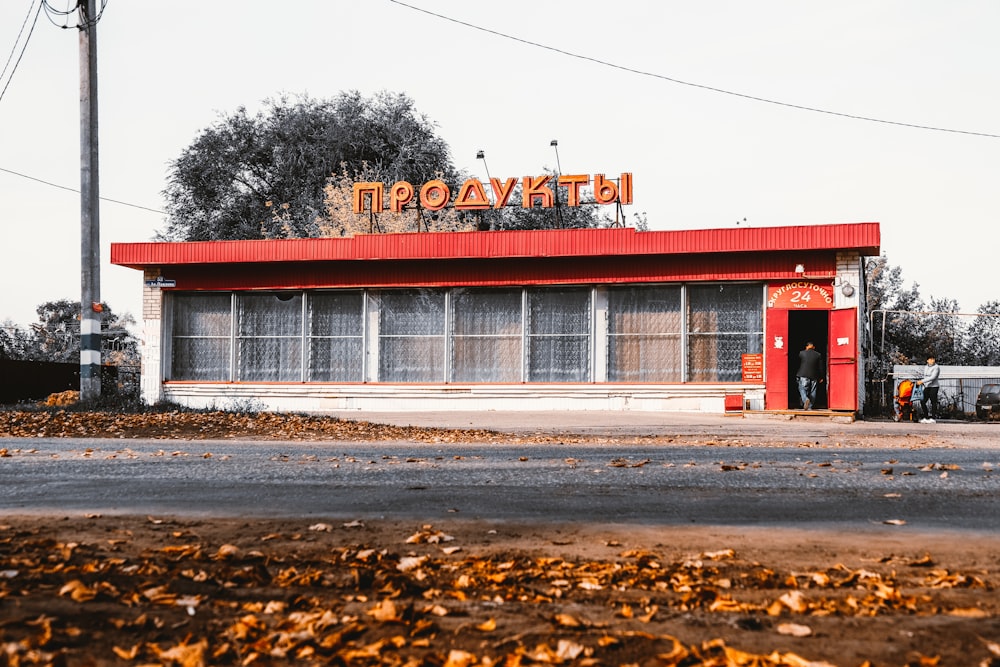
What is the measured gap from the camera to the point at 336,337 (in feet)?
85.7

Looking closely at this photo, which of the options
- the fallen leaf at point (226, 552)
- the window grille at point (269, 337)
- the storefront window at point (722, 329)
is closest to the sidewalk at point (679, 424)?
the storefront window at point (722, 329)

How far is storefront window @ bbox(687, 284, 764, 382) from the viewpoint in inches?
944

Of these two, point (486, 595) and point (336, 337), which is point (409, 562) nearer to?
point (486, 595)

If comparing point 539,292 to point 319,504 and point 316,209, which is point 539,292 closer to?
point 319,504

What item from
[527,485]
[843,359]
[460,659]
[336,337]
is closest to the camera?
[460,659]

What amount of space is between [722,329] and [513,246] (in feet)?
17.8

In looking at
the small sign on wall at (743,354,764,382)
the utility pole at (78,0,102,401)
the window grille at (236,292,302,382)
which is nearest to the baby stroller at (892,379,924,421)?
the small sign on wall at (743,354,764,382)

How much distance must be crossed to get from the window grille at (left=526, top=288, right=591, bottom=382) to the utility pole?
10.1 metres

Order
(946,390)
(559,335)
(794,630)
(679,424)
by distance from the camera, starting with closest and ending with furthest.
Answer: (794,630)
(679,424)
(559,335)
(946,390)

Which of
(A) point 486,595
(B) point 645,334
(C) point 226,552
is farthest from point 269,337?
(A) point 486,595

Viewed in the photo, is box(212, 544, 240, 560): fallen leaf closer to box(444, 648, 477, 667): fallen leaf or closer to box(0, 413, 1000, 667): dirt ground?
box(0, 413, 1000, 667): dirt ground

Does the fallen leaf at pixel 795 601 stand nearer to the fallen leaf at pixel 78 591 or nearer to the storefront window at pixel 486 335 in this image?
the fallen leaf at pixel 78 591

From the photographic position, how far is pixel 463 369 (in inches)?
1000

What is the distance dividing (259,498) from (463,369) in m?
17.1
